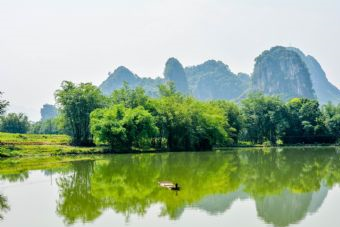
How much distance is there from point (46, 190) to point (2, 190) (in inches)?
114

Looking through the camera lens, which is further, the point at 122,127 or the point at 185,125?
the point at 185,125

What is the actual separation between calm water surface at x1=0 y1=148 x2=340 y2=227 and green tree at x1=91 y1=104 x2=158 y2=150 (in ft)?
76.3

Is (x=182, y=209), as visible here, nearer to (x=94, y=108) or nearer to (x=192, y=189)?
(x=192, y=189)

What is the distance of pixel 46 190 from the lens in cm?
→ 2908

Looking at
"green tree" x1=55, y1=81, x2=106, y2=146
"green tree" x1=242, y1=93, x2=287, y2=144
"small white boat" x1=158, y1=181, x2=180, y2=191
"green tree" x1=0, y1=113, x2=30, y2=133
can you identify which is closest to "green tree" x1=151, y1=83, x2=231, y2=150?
"green tree" x1=55, y1=81, x2=106, y2=146

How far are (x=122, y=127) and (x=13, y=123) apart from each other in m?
66.9

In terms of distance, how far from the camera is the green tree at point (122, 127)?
63.3 metres

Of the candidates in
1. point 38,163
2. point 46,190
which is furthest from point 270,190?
point 38,163

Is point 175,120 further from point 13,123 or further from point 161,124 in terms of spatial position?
point 13,123

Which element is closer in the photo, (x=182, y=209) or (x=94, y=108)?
(x=182, y=209)

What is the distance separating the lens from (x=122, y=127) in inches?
2507

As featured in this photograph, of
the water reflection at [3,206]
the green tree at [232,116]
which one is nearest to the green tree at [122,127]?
the green tree at [232,116]

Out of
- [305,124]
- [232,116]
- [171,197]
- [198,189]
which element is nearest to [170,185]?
[198,189]

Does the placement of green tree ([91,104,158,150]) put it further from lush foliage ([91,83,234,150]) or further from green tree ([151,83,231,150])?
green tree ([151,83,231,150])
